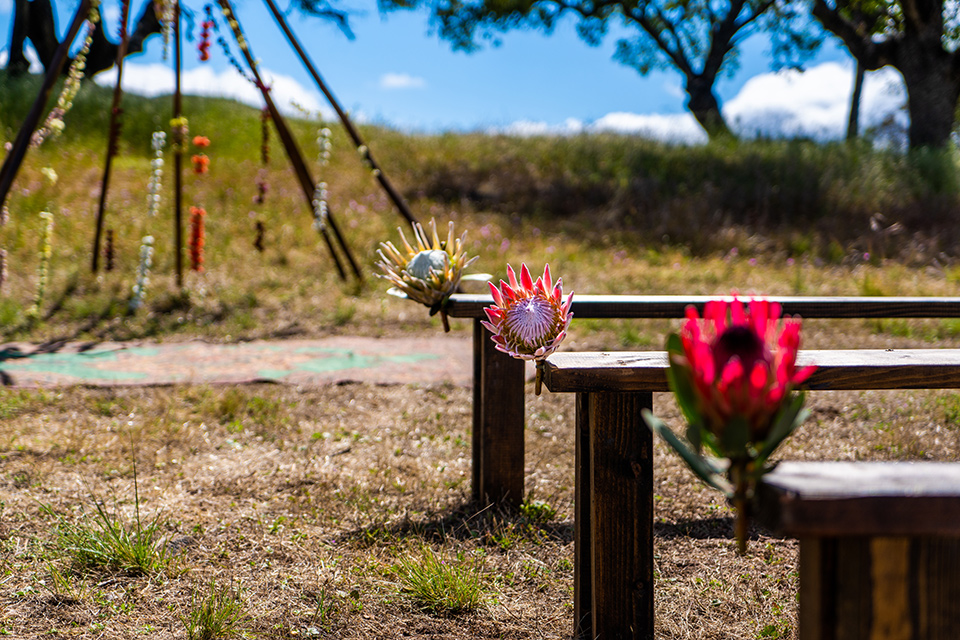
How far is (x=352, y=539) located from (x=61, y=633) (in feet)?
2.95

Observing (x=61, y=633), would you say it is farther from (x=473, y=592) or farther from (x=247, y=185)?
(x=247, y=185)

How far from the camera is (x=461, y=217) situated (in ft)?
33.5

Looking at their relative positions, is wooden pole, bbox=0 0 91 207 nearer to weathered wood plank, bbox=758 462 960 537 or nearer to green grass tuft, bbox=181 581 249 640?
green grass tuft, bbox=181 581 249 640

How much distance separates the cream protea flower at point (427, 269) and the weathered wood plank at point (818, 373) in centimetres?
56

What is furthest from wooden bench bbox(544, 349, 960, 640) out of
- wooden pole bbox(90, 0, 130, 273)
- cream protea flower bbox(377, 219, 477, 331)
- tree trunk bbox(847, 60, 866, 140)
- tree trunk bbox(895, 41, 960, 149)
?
tree trunk bbox(847, 60, 866, 140)

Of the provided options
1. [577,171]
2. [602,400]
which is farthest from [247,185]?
[602,400]

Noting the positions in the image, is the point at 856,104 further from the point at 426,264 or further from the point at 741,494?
the point at 741,494

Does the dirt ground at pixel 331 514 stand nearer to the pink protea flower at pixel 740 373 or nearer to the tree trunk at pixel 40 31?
the pink protea flower at pixel 740 373

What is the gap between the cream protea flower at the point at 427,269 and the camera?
81.7 inches

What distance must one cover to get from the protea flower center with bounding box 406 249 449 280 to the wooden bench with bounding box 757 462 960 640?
139 centimetres

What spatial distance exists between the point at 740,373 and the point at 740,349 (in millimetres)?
30

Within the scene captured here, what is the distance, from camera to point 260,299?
267 inches

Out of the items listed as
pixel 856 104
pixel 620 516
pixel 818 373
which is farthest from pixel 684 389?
pixel 856 104

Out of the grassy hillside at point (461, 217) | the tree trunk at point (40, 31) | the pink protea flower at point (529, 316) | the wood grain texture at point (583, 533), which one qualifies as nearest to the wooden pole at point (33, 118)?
the grassy hillside at point (461, 217)
